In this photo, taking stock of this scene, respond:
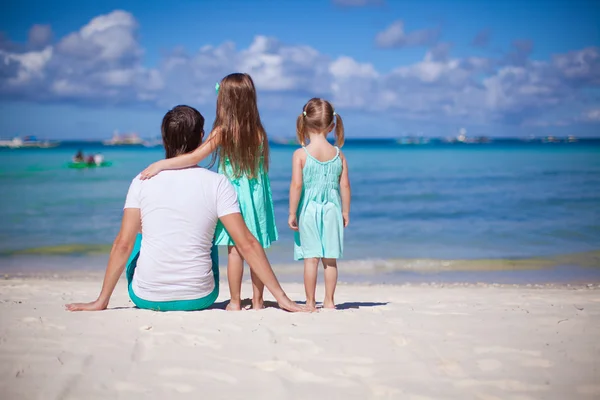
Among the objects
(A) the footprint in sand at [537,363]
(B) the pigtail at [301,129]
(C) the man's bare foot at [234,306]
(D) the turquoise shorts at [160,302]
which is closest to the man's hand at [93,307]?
(D) the turquoise shorts at [160,302]

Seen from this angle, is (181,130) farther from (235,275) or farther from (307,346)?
(307,346)

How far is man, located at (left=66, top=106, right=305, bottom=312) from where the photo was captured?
3.85 metres

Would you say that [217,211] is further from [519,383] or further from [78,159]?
[78,159]

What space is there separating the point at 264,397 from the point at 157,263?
1.43m

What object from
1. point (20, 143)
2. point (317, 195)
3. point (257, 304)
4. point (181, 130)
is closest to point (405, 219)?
point (317, 195)

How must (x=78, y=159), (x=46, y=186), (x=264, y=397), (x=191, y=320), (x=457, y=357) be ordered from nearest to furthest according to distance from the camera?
1. (x=264, y=397)
2. (x=457, y=357)
3. (x=191, y=320)
4. (x=46, y=186)
5. (x=78, y=159)

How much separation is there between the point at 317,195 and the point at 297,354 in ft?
5.19

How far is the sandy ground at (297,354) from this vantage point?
9.27 feet

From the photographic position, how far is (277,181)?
24.8 meters

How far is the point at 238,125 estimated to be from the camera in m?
4.28

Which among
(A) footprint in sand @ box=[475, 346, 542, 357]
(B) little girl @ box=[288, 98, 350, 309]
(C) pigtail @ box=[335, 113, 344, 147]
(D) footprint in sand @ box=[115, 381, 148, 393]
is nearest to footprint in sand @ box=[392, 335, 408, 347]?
(A) footprint in sand @ box=[475, 346, 542, 357]

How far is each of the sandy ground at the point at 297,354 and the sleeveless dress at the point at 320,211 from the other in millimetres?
544

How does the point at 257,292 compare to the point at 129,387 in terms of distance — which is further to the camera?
the point at 257,292

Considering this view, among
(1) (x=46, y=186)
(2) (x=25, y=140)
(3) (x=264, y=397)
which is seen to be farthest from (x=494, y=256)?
(2) (x=25, y=140)
